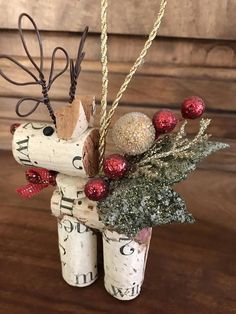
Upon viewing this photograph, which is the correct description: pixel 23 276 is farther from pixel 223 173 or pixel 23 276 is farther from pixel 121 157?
pixel 223 173

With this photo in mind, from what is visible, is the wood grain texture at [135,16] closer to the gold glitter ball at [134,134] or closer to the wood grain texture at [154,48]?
the wood grain texture at [154,48]

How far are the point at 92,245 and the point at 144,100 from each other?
13.9 inches

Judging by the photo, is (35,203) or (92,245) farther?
(35,203)

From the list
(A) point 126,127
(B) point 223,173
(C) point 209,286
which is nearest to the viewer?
(A) point 126,127

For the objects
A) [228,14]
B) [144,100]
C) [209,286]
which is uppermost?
[228,14]

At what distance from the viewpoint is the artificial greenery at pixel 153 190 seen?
455 mm

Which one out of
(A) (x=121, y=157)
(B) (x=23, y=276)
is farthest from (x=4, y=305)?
(A) (x=121, y=157)

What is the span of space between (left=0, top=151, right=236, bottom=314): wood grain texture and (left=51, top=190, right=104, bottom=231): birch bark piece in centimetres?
10

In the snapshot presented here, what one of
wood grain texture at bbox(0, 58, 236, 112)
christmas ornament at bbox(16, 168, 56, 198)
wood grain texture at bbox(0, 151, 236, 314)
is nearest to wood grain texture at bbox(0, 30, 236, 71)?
wood grain texture at bbox(0, 58, 236, 112)

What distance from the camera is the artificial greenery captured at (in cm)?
45

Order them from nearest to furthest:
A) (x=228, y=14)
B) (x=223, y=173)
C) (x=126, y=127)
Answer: (x=126, y=127) → (x=228, y=14) → (x=223, y=173)

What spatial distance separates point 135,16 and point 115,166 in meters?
0.39

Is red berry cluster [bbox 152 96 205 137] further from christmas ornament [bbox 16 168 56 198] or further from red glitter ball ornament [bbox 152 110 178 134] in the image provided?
christmas ornament [bbox 16 168 56 198]

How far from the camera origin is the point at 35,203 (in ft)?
2.44
